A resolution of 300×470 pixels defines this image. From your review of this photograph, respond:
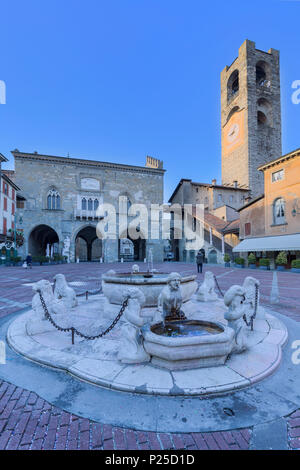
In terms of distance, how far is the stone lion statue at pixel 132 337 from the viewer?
10.4ft

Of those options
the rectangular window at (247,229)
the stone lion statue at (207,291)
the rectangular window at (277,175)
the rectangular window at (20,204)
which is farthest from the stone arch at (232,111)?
the stone lion statue at (207,291)

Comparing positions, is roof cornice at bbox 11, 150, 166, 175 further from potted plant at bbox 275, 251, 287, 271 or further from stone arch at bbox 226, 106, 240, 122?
potted plant at bbox 275, 251, 287, 271

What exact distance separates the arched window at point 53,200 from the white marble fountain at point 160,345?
92.5 ft

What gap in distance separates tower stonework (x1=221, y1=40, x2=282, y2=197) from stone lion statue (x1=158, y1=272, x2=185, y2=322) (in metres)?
36.3

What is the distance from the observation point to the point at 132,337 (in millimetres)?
3266

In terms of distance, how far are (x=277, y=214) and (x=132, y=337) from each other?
70.7ft

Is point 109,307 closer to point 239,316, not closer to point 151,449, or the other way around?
point 239,316

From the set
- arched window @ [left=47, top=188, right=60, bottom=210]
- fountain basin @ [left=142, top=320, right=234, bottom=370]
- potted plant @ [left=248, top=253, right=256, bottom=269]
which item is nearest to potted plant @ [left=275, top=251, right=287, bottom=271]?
potted plant @ [left=248, top=253, right=256, bottom=269]

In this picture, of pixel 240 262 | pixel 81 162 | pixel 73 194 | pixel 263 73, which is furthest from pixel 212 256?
pixel 263 73

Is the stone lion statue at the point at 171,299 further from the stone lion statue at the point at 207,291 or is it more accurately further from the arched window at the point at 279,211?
the arched window at the point at 279,211

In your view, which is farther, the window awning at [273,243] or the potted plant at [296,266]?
the window awning at [273,243]

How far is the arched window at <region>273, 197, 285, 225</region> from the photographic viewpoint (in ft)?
65.5

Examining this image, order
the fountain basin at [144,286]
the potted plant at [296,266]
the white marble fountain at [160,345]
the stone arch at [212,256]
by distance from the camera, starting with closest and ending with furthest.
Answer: the white marble fountain at [160,345], the fountain basin at [144,286], the potted plant at [296,266], the stone arch at [212,256]

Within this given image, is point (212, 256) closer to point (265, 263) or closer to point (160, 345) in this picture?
point (265, 263)
